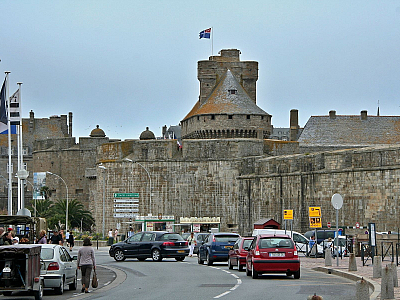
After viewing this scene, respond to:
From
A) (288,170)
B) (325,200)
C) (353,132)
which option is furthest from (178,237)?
(353,132)

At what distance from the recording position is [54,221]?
76.6 meters

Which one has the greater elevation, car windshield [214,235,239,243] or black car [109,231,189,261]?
car windshield [214,235,239,243]

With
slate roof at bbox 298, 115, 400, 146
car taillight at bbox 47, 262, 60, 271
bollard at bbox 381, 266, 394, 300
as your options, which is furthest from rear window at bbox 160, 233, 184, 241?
slate roof at bbox 298, 115, 400, 146

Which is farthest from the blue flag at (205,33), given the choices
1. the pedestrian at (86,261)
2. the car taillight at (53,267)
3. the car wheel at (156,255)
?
the car taillight at (53,267)

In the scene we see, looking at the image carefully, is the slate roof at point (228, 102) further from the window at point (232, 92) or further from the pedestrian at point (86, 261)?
the pedestrian at point (86, 261)

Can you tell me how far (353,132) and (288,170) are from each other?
25685mm

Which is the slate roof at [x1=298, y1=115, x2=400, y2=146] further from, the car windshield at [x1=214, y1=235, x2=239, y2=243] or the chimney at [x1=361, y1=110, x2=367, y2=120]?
the car windshield at [x1=214, y1=235, x2=239, y2=243]

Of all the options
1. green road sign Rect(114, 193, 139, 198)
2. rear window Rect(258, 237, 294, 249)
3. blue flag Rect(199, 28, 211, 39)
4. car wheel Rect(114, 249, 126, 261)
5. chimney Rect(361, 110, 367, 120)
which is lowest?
car wheel Rect(114, 249, 126, 261)

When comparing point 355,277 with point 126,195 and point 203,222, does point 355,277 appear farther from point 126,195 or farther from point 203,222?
point 126,195

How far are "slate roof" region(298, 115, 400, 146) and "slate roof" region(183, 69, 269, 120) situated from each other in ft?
18.7

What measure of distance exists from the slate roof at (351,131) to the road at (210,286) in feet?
172

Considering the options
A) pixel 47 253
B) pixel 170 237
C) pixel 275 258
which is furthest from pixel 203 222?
pixel 47 253

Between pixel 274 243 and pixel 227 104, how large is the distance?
54.6 metres

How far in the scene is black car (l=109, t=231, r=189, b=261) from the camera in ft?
116
